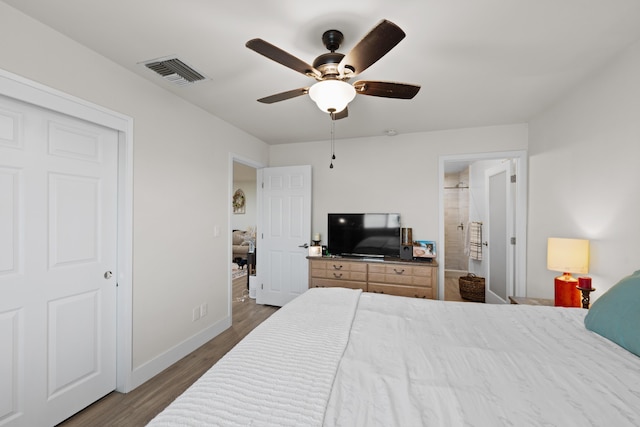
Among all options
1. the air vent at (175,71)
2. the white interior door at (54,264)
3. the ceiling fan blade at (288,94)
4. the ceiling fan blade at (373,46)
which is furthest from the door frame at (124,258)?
the ceiling fan blade at (373,46)

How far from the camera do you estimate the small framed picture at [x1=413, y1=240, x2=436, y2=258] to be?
136 inches

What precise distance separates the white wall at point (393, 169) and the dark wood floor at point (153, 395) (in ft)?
6.46

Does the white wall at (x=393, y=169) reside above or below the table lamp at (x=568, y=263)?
above

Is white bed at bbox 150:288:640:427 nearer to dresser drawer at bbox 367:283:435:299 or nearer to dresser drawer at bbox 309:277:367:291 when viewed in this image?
dresser drawer at bbox 367:283:435:299

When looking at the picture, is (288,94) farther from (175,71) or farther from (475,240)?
(475,240)

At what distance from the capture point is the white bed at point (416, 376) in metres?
0.83

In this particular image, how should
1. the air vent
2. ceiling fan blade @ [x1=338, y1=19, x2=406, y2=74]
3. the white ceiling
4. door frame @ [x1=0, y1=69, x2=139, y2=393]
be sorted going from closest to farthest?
ceiling fan blade @ [x1=338, y1=19, x2=406, y2=74], the white ceiling, the air vent, door frame @ [x1=0, y1=69, x2=139, y2=393]

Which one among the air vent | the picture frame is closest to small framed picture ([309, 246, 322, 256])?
the air vent

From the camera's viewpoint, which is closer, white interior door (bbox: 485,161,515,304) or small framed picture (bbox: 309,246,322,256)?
white interior door (bbox: 485,161,515,304)

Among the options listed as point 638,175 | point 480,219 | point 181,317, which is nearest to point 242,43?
point 181,317

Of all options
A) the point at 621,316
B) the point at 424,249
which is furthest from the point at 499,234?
the point at 621,316

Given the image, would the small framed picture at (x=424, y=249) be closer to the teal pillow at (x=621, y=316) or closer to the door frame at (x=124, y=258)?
the teal pillow at (x=621, y=316)

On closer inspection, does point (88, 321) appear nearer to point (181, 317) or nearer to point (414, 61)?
point (181, 317)

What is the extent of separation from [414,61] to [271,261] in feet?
10.4
